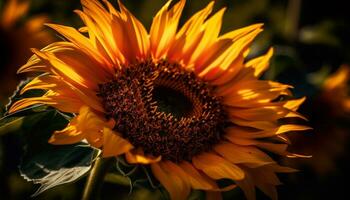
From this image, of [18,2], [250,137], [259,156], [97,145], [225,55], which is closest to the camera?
[97,145]

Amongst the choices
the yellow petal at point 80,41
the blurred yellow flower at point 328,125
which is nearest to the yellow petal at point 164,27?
the yellow petal at point 80,41

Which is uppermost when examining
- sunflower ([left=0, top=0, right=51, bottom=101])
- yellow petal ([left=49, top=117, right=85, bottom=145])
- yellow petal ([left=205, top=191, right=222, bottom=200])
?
sunflower ([left=0, top=0, right=51, bottom=101])

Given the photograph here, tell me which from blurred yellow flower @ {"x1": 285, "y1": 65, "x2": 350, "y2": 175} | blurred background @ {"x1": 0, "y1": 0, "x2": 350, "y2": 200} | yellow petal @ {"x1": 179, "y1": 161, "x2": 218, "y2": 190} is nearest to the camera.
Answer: yellow petal @ {"x1": 179, "y1": 161, "x2": 218, "y2": 190}

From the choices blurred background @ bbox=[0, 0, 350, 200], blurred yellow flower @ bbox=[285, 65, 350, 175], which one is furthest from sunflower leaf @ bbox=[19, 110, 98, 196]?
blurred yellow flower @ bbox=[285, 65, 350, 175]

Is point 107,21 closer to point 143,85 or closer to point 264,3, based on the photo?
point 143,85

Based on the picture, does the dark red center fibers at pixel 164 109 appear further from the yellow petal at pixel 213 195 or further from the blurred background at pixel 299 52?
the blurred background at pixel 299 52

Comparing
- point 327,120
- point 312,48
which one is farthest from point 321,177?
point 312,48

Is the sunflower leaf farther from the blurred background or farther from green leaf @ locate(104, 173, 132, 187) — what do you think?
the blurred background
